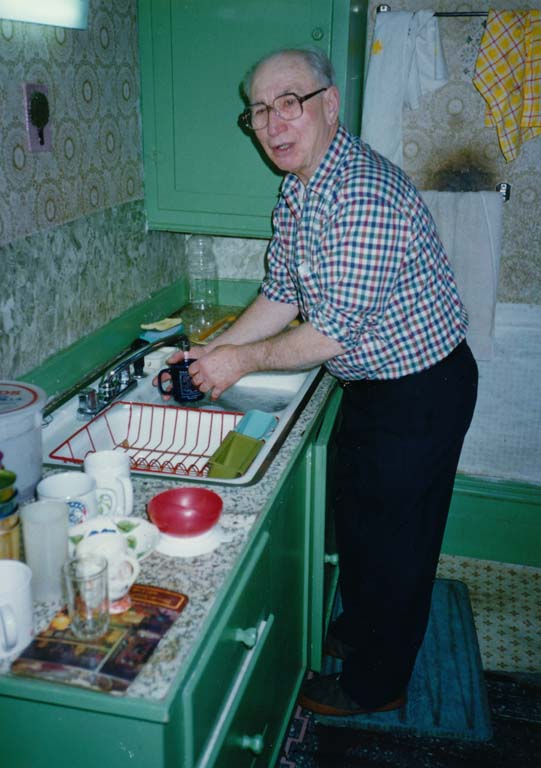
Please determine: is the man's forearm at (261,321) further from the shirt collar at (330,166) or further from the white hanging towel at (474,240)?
the white hanging towel at (474,240)

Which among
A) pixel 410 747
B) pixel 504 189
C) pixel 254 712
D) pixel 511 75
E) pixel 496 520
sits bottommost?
pixel 410 747

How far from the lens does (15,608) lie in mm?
919

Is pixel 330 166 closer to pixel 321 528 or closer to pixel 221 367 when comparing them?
pixel 221 367

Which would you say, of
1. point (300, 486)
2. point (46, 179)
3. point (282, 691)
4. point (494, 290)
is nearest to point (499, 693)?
point (282, 691)

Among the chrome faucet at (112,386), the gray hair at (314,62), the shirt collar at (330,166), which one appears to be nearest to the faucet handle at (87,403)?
the chrome faucet at (112,386)

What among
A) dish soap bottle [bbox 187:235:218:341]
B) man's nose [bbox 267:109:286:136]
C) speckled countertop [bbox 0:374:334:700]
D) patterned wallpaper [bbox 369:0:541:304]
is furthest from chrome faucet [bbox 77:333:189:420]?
patterned wallpaper [bbox 369:0:541:304]

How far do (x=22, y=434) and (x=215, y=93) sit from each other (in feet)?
4.09

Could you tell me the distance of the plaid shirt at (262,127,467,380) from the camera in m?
1.47

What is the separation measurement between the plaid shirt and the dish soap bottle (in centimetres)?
78

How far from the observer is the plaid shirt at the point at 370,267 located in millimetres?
1469

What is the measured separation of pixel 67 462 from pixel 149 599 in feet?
1.65

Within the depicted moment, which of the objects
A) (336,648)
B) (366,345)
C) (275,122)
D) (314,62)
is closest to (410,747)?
(336,648)

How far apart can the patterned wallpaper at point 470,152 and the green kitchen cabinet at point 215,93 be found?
27 centimetres

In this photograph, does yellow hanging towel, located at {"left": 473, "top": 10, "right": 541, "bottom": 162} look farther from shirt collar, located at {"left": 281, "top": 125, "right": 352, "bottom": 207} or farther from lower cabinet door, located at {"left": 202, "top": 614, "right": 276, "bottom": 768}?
lower cabinet door, located at {"left": 202, "top": 614, "right": 276, "bottom": 768}
